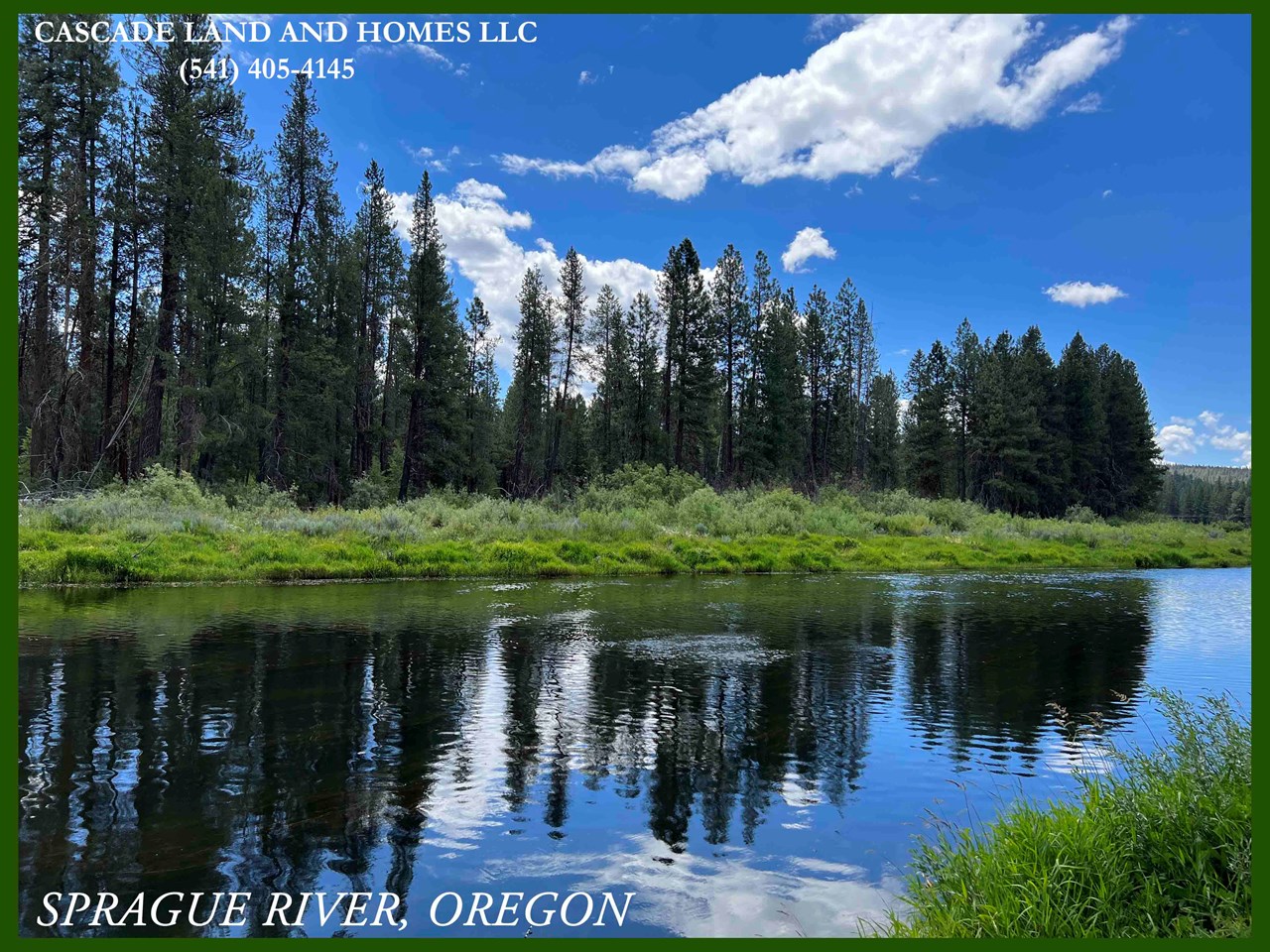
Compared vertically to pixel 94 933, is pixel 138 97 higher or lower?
higher

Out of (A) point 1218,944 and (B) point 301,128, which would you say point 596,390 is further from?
(A) point 1218,944

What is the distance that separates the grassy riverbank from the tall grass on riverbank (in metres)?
20.3

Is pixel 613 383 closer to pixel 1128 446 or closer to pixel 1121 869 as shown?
pixel 1128 446

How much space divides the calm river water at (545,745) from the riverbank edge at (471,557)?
2.47 m

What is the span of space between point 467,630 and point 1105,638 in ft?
45.3

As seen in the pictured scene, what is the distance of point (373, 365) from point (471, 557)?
30.8 meters

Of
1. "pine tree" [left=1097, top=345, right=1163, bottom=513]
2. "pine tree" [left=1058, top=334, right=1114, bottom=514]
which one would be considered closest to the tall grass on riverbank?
"pine tree" [left=1058, top=334, right=1114, bottom=514]

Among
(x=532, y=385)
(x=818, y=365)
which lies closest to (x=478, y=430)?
(x=532, y=385)

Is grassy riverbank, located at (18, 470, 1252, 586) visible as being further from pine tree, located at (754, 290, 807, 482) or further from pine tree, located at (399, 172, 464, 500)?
pine tree, located at (754, 290, 807, 482)

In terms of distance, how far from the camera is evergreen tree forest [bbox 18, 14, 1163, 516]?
96.1 ft

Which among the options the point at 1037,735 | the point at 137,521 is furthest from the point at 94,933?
the point at 137,521

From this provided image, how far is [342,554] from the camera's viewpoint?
74.6 feet

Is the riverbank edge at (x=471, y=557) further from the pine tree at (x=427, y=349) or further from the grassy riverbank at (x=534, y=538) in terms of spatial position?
the pine tree at (x=427, y=349)

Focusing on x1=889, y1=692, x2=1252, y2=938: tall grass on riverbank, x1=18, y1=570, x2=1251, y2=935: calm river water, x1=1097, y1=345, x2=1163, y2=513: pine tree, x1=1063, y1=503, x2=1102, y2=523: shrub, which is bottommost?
x1=18, y1=570, x2=1251, y2=935: calm river water
